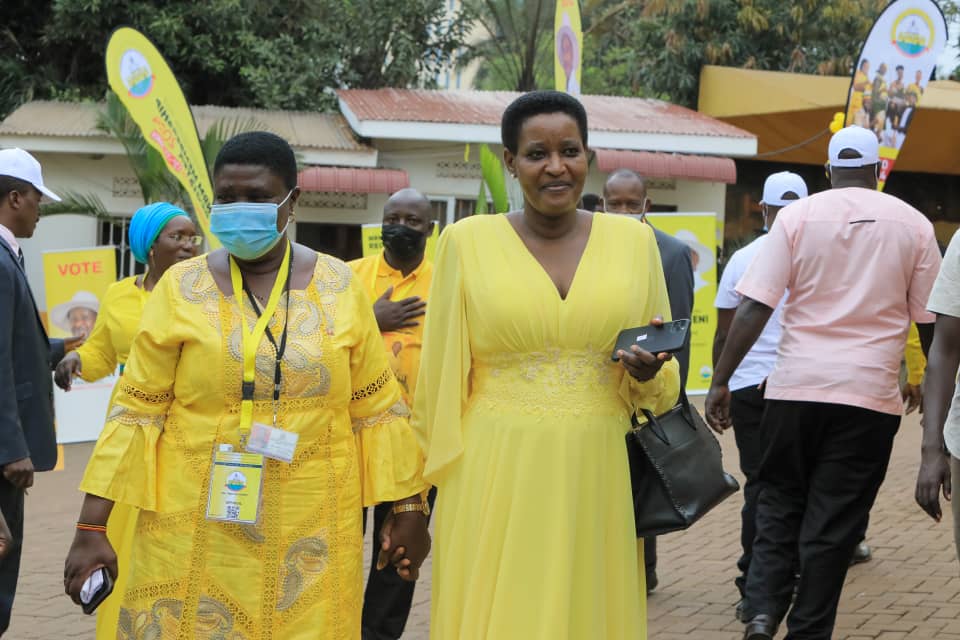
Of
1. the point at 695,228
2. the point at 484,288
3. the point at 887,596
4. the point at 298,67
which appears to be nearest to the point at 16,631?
the point at 484,288

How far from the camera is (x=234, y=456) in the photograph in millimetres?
3547

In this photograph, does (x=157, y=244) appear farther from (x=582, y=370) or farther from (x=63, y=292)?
(x=63, y=292)

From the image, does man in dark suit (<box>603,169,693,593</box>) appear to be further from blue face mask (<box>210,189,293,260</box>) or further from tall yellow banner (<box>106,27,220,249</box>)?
tall yellow banner (<box>106,27,220,249</box>)

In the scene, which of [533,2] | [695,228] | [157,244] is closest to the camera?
[157,244]

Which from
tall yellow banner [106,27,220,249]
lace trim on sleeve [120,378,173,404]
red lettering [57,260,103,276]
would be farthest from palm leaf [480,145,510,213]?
lace trim on sleeve [120,378,173,404]

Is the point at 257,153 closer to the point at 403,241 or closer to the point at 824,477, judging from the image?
the point at 403,241

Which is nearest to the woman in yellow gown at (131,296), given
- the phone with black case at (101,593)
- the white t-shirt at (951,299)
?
the phone with black case at (101,593)

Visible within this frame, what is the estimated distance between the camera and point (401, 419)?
3.88 metres

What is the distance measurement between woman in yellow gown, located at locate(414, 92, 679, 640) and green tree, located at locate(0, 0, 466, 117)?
1665 centimetres

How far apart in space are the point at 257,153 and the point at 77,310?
1010cm

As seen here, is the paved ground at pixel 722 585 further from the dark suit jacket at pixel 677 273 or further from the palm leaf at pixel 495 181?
the palm leaf at pixel 495 181

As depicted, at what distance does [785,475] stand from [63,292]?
962 cm

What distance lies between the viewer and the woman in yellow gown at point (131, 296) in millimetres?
5645

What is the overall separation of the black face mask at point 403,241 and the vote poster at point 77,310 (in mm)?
7919
